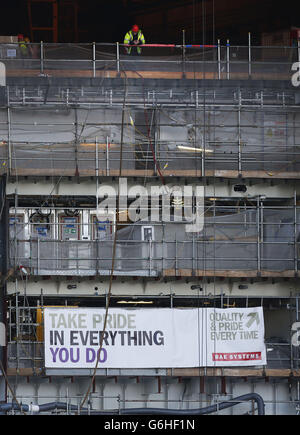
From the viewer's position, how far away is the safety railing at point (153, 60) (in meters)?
26.9

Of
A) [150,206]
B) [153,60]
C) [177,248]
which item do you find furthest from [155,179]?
[153,60]

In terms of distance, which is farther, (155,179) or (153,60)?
(153,60)

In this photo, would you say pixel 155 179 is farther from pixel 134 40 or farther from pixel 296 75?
pixel 296 75

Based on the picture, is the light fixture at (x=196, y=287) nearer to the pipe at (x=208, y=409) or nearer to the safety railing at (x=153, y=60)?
the pipe at (x=208, y=409)

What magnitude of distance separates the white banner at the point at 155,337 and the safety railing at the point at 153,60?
16.4 ft

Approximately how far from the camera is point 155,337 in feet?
82.4

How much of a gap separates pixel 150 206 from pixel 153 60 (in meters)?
2.97

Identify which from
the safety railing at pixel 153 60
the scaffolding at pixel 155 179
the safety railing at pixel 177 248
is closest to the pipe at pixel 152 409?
the scaffolding at pixel 155 179

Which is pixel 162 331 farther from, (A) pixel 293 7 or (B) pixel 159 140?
(A) pixel 293 7

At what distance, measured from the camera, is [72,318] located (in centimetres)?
2495

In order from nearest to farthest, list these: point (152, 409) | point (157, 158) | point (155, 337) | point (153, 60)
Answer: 1. point (152, 409)
2. point (155, 337)
3. point (157, 158)
4. point (153, 60)

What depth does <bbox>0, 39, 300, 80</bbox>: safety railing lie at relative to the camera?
88.1 ft
